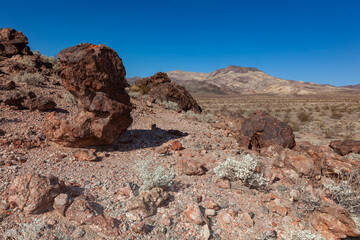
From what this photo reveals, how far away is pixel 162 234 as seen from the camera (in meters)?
2.91

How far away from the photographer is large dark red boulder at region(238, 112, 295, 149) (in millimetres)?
6617

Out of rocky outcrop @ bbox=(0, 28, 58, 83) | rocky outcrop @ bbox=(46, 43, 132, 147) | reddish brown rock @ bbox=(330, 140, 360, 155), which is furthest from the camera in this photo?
rocky outcrop @ bbox=(0, 28, 58, 83)

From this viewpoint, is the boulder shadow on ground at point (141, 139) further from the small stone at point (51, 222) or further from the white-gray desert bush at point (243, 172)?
the small stone at point (51, 222)

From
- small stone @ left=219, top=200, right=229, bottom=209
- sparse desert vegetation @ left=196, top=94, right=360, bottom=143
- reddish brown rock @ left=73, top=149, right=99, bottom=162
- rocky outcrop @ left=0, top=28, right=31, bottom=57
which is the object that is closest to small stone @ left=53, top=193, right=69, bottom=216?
reddish brown rock @ left=73, top=149, right=99, bottom=162

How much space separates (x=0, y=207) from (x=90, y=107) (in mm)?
2723

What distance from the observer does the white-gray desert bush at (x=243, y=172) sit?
4227 mm

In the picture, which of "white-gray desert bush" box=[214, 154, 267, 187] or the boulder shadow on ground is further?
the boulder shadow on ground

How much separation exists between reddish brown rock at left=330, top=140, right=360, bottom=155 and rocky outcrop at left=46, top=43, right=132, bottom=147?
6743mm

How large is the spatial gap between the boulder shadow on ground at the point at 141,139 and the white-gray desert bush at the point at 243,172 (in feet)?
7.59

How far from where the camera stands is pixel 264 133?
22.7 feet

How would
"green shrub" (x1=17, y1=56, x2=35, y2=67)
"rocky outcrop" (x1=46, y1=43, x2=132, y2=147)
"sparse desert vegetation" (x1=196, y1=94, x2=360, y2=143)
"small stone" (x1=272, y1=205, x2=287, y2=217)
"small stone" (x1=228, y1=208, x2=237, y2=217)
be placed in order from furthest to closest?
"green shrub" (x1=17, y1=56, x2=35, y2=67) < "sparse desert vegetation" (x1=196, y1=94, x2=360, y2=143) < "rocky outcrop" (x1=46, y1=43, x2=132, y2=147) < "small stone" (x1=272, y1=205, x2=287, y2=217) < "small stone" (x1=228, y1=208, x2=237, y2=217)

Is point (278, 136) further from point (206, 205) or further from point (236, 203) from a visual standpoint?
point (206, 205)

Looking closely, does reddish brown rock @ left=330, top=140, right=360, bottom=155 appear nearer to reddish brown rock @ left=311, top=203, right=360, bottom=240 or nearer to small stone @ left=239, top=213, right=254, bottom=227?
reddish brown rock @ left=311, top=203, right=360, bottom=240

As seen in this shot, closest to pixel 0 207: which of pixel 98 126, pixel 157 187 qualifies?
pixel 157 187
